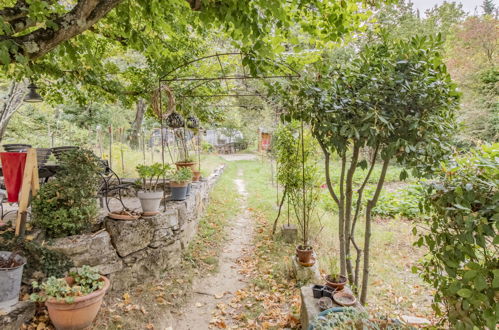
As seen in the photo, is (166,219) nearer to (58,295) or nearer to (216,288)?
(216,288)

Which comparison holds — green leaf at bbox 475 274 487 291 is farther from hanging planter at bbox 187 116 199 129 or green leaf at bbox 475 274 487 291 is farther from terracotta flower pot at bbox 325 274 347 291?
hanging planter at bbox 187 116 199 129

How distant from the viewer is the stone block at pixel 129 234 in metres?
3.32

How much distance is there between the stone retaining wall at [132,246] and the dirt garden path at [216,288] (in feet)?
1.99

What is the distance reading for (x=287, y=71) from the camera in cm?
305

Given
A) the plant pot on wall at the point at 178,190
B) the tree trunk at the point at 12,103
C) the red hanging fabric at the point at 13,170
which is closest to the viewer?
the red hanging fabric at the point at 13,170

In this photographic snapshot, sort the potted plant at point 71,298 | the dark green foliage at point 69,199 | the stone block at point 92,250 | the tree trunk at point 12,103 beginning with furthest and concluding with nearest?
1. the tree trunk at point 12,103
2. the dark green foliage at point 69,199
3. the stone block at point 92,250
4. the potted plant at point 71,298

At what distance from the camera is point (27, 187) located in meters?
3.10

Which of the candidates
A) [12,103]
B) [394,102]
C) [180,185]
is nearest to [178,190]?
[180,185]

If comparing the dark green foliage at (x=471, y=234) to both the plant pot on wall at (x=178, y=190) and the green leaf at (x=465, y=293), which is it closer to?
the green leaf at (x=465, y=293)

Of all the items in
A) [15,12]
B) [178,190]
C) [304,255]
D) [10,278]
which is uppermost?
[15,12]

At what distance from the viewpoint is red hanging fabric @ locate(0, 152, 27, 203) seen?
329 centimetres

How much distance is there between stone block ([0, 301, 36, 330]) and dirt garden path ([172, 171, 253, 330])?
1.29 metres

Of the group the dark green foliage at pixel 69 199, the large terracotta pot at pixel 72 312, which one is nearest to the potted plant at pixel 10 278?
the large terracotta pot at pixel 72 312

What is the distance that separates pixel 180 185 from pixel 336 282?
2.77 m
